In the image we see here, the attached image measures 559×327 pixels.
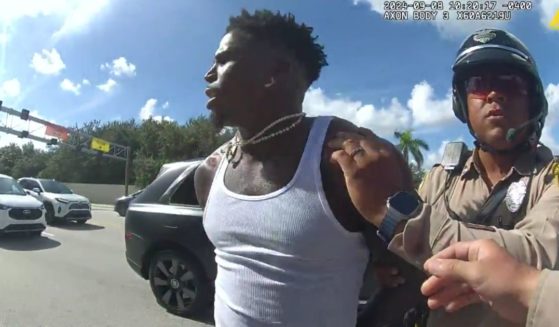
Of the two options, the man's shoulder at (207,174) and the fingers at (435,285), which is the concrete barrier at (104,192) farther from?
the fingers at (435,285)

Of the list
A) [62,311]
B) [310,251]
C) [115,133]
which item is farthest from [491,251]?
[115,133]

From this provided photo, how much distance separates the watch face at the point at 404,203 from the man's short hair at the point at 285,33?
2.33ft

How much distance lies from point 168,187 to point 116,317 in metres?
1.52

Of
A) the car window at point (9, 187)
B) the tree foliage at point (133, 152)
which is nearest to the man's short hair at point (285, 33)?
the car window at point (9, 187)

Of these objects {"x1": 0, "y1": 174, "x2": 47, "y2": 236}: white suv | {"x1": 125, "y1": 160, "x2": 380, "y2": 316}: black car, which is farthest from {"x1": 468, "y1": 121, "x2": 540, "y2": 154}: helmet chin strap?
{"x1": 0, "y1": 174, "x2": 47, "y2": 236}: white suv

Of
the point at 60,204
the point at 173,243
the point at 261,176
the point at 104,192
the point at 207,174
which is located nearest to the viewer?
the point at 261,176

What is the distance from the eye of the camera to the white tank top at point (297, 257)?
1.26 metres

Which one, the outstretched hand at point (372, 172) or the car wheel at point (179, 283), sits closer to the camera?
the outstretched hand at point (372, 172)

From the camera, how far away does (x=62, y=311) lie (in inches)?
190

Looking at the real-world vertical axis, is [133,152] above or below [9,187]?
above

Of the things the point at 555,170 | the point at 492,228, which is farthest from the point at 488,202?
the point at 492,228

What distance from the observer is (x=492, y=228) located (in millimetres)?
1010

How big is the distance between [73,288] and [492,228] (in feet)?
19.8

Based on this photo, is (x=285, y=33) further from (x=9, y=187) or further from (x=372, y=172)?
(x=9, y=187)
